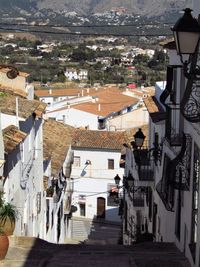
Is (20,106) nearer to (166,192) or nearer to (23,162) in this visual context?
(23,162)

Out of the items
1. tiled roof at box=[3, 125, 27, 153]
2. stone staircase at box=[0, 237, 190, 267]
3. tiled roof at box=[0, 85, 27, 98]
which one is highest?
tiled roof at box=[0, 85, 27, 98]

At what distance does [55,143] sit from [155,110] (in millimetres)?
12055

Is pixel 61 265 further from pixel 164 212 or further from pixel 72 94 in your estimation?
pixel 72 94

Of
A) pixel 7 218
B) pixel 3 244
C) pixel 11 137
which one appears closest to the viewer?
pixel 3 244

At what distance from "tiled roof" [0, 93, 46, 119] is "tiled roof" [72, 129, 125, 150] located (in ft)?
78.0

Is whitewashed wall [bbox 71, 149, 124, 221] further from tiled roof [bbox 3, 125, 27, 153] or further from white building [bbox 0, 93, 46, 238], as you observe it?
tiled roof [bbox 3, 125, 27, 153]

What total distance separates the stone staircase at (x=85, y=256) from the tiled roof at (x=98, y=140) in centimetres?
2990

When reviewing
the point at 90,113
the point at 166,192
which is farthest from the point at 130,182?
the point at 90,113

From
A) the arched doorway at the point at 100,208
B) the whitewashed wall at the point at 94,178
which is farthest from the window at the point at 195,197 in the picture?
the arched doorway at the point at 100,208

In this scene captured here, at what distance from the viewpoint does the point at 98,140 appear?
44.3 m

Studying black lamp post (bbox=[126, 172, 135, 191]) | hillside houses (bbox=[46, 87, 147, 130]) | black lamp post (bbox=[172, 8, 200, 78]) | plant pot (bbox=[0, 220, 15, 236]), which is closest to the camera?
black lamp post (bbox=[172, 8, 200, 78])

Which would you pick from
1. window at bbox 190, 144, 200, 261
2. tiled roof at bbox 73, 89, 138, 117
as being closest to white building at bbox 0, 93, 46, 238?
window at bbox 190, 144, 200, 261

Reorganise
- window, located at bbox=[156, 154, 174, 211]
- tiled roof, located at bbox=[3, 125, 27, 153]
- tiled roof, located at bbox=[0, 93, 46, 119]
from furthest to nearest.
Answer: tiled roof, located at bbox=[0, 93, 46, 119] → window, located at bbox=[156, 154, 174, 211] → tiled roof, located at bbox=[3, 125, 27, 153]

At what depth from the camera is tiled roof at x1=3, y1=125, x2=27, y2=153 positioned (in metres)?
14.0
